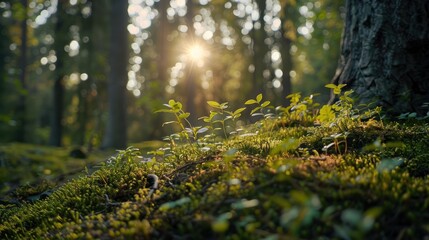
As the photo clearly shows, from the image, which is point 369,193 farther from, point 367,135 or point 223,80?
point 223,80

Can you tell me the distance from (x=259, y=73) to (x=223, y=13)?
349cm

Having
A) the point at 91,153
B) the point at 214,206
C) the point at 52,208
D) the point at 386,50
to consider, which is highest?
the point at 386,50

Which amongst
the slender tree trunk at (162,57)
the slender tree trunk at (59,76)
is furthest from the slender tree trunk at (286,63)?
the slender tree trunk at (59,76)

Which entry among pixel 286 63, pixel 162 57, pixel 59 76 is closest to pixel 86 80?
pixel 59 76

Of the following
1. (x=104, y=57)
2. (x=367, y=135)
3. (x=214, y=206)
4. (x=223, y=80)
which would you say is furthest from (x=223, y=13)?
(x=214, y=206)

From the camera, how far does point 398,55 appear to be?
3637 mm

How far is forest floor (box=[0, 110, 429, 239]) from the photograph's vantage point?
1.56m

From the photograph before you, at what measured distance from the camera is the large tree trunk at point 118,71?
10.6 meters

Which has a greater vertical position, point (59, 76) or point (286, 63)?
point (59, 76)

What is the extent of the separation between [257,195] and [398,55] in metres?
2.67

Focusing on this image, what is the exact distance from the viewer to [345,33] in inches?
165

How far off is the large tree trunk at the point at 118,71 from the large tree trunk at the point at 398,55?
27.1ft

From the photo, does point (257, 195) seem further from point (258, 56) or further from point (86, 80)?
point (86, 80)

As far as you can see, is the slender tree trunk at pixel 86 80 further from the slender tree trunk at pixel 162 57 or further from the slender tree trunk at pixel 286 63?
the slender tree trunk at pixel 286 63
